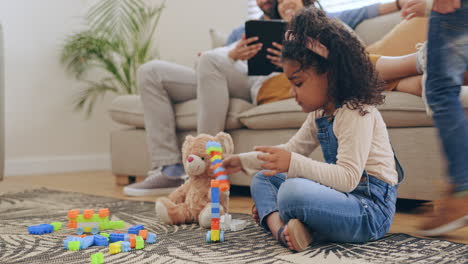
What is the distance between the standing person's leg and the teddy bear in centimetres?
54

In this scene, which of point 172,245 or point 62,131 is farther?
point 62,131

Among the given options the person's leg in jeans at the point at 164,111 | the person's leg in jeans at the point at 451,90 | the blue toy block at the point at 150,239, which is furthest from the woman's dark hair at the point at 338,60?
the person's leg in jeans at the point at 164,111

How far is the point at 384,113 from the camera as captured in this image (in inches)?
58.1

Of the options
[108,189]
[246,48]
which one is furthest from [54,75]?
[246,48]

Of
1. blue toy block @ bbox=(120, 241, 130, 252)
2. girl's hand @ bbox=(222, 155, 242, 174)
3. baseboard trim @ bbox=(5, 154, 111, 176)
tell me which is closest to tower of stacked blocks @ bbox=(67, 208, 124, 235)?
blue toy block @ bbox=(120, 241, 130, 252)

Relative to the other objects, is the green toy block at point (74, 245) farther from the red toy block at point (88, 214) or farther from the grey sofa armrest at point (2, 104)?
the grey sofa armrest at point (2, 104)

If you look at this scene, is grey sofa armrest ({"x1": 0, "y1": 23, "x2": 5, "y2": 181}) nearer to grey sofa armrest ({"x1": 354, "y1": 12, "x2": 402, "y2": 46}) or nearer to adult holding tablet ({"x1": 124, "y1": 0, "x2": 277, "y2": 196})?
adult holding tablet ({"x1": 124, "y1": 0, "x2": 277, "y2": 196})

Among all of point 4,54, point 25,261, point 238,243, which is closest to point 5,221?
point 25,261

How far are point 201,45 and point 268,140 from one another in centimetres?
190

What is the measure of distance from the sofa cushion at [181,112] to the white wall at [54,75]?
3.25ft

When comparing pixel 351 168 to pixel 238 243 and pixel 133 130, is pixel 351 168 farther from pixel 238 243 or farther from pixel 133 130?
pixel 133 130

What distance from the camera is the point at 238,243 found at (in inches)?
43.4

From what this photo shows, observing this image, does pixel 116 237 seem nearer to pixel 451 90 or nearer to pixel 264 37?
pixel 451 90

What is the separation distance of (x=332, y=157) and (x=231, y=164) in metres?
0.23
